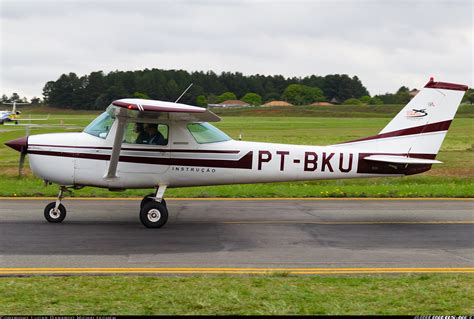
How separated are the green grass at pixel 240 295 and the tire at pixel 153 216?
387 cm

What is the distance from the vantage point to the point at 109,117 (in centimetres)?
1220

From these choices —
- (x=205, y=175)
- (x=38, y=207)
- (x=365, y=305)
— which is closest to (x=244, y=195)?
(x=205, y=175)

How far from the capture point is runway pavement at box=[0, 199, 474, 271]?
909 cm

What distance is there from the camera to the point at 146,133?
481 inches

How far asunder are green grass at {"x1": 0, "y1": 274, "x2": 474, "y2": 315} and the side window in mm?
4678

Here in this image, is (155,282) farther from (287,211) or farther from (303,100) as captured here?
(303,100)

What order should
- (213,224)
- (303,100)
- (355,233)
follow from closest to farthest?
(355,233), (213,224), (303,100)

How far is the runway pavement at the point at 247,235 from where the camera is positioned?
29.8 feet

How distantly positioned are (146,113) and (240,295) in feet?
18.0

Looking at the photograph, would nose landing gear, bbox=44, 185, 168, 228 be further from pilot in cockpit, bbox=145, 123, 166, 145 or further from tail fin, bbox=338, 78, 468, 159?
tail fin, bbox=338, 78, 468, 159

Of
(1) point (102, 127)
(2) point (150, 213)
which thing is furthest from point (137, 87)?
(2) point (150, 213)

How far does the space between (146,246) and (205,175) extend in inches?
104

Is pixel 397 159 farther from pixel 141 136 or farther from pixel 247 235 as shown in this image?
pixel 141 136

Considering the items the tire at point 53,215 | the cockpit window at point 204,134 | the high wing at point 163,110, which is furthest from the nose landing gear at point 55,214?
the cockpit window at point 204,134
